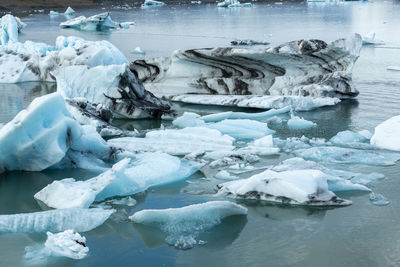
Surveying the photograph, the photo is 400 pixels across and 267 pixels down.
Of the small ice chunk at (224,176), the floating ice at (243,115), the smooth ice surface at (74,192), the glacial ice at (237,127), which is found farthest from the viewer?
the floating ice at (243,115)

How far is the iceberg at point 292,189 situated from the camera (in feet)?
15.4

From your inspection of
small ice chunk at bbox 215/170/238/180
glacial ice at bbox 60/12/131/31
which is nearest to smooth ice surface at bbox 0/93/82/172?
small ice chunk at bbox 215/170/238/180

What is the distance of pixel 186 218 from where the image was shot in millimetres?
4273

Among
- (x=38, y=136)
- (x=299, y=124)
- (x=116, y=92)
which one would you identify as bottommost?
(x=299, y=124)

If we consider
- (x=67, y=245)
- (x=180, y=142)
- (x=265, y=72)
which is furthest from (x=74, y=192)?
(x=265, y=72)

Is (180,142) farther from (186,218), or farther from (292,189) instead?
(186,218)

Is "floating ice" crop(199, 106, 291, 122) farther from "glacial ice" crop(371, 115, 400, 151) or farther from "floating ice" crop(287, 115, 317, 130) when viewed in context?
"glacial ice" crop(371, 115, 400, 151)

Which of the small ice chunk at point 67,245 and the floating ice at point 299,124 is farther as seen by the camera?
the floating ice at point 299,124

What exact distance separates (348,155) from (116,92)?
155 inches

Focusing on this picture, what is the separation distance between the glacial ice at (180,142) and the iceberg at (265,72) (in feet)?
7.91

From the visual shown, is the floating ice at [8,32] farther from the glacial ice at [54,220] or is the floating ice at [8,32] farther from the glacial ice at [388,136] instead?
the glacial ice at [54,220]

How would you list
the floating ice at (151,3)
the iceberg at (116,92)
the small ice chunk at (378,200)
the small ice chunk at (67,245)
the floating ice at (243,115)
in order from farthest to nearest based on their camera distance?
the floating ice at (151,3) < the iceberg at (116,92) < the floating ice at (243,115) < the small ice chunk at (378,200) < the small ice chunk at (67,245)

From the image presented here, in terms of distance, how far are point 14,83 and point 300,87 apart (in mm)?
6283

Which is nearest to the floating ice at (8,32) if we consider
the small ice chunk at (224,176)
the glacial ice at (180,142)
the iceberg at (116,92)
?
the iceberg at (116,92)
